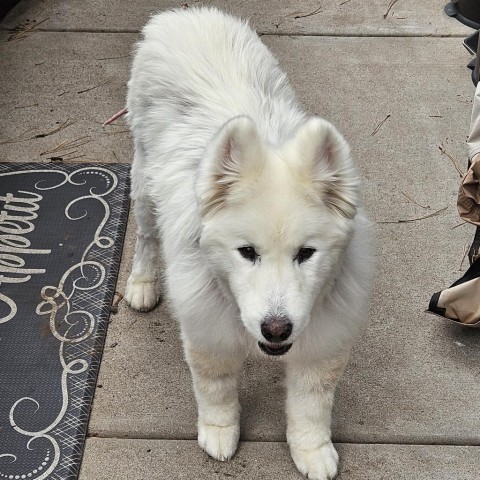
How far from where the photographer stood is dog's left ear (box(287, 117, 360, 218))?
8.76 ft

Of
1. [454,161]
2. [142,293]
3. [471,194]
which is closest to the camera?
[471,194]

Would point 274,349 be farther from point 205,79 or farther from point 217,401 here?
point 205,79

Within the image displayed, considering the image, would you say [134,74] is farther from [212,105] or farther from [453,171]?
[453,171]

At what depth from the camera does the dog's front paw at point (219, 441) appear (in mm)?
3434

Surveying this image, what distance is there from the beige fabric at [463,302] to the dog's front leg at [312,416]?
892 millimetres

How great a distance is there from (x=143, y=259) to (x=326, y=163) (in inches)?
68.5

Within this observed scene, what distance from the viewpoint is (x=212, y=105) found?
343cm

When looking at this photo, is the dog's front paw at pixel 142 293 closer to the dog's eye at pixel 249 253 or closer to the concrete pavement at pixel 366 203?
the concrete pavement at pixel 366 203

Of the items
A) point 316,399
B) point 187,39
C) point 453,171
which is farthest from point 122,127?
point 316,399

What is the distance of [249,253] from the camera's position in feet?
8.95

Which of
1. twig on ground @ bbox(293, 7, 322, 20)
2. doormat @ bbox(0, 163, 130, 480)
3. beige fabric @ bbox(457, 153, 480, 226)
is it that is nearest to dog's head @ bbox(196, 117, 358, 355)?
→ beige fabric @ bbox(457, 153, 480, 226)

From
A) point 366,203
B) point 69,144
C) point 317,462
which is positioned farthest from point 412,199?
point 69,144

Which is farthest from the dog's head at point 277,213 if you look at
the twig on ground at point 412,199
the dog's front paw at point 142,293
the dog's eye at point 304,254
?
the twig on ground at point 412,199

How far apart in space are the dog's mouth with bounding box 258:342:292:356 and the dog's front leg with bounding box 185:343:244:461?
0.36 metres
